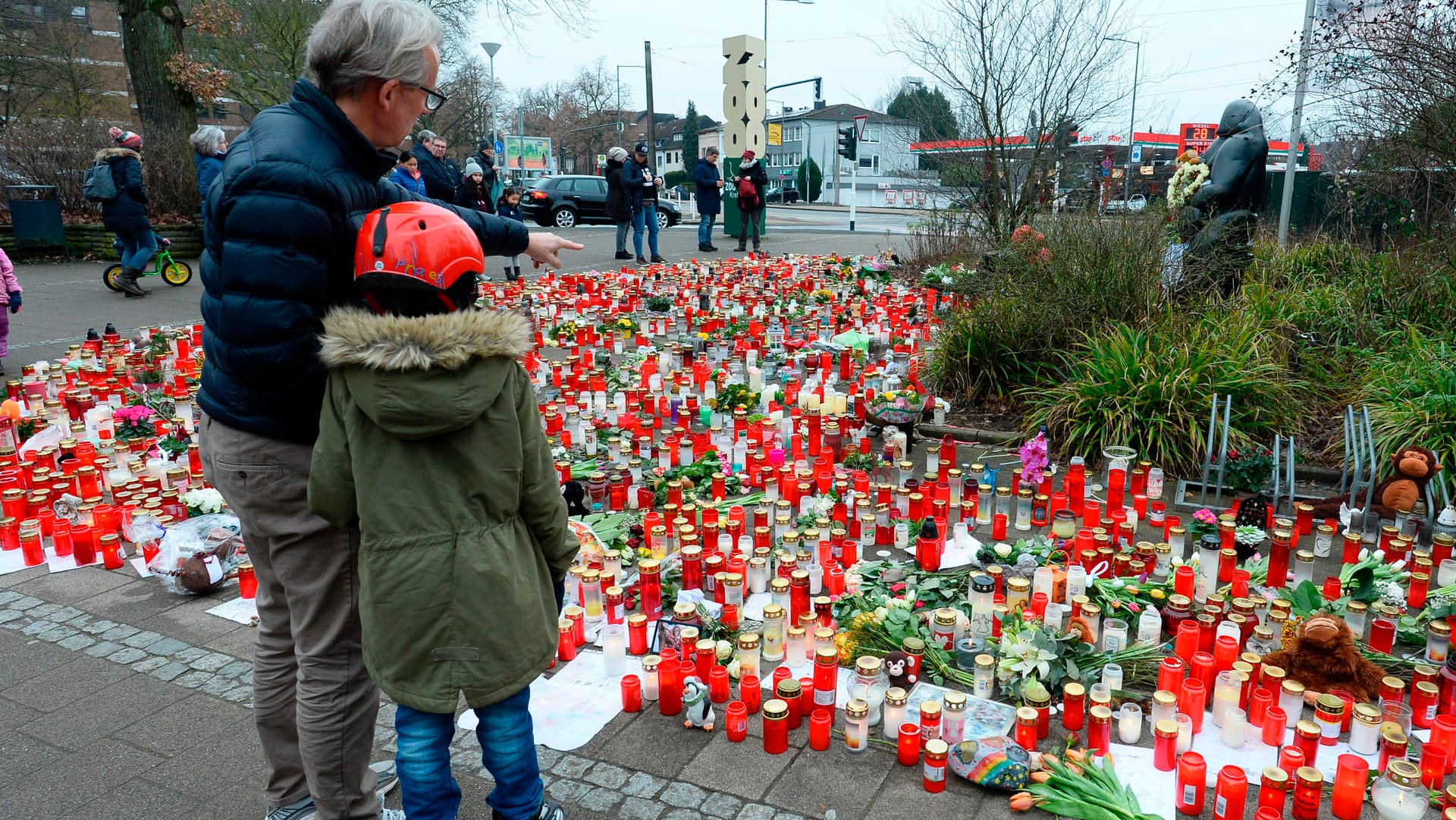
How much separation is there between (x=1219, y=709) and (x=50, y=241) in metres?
16.7

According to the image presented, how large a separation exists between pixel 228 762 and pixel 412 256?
1.75 metres

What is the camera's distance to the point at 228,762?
2.65m

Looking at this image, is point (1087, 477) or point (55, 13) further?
point (55, 13)

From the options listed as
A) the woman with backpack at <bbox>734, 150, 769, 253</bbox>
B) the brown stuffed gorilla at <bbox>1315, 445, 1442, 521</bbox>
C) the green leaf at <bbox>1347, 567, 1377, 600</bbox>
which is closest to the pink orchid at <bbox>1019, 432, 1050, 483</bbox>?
the brown stuffed gorilla at <bbox>1315, 445, 1442, 521</bbox>

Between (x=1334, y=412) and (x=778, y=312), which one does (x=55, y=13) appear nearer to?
(x=778, y=312)

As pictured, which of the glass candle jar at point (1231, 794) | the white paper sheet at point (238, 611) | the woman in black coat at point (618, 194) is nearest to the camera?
the glass candle jar at point (1231, 794)

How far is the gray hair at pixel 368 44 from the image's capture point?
1.82 metres

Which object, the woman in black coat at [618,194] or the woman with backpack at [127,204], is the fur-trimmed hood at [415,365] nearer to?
the woman with backpack at [127,204]

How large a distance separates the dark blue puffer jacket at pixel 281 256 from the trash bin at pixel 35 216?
49.1ft

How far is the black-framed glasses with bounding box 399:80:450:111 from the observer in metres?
1.93

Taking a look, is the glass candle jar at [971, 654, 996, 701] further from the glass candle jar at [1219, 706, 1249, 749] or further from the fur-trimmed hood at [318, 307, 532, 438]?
the fur-trimmed hood at [318, 307, 532, 438]

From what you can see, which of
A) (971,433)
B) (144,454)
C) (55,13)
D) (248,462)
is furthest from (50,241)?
(55,13)

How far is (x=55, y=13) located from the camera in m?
30.1

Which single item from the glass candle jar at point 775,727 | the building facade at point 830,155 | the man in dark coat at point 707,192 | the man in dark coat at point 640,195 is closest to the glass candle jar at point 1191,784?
the glass candle jar at point 775,727
